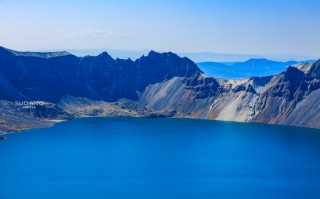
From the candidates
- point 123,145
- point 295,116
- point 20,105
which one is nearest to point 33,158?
point 123,145

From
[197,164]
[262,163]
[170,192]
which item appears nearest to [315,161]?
[262,163]

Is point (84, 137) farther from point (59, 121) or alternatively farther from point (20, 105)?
point (20, 105)

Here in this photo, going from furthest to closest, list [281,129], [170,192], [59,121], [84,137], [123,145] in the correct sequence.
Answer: [59,121] < [281,129] < [84,137] < [123,145] < [170,192]

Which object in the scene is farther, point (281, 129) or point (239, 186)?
point (281, 129)

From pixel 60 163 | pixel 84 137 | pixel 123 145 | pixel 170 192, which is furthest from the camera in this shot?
pixel 84 137

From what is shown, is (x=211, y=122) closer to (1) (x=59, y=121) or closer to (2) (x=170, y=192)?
(1) (x=59, y=121)

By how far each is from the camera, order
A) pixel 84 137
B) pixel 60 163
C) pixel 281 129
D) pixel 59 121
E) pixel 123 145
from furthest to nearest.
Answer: pixel 59 121 < pixel 281 129 < pixel 84 137 < pixel 123 145 < pixel 60 163
